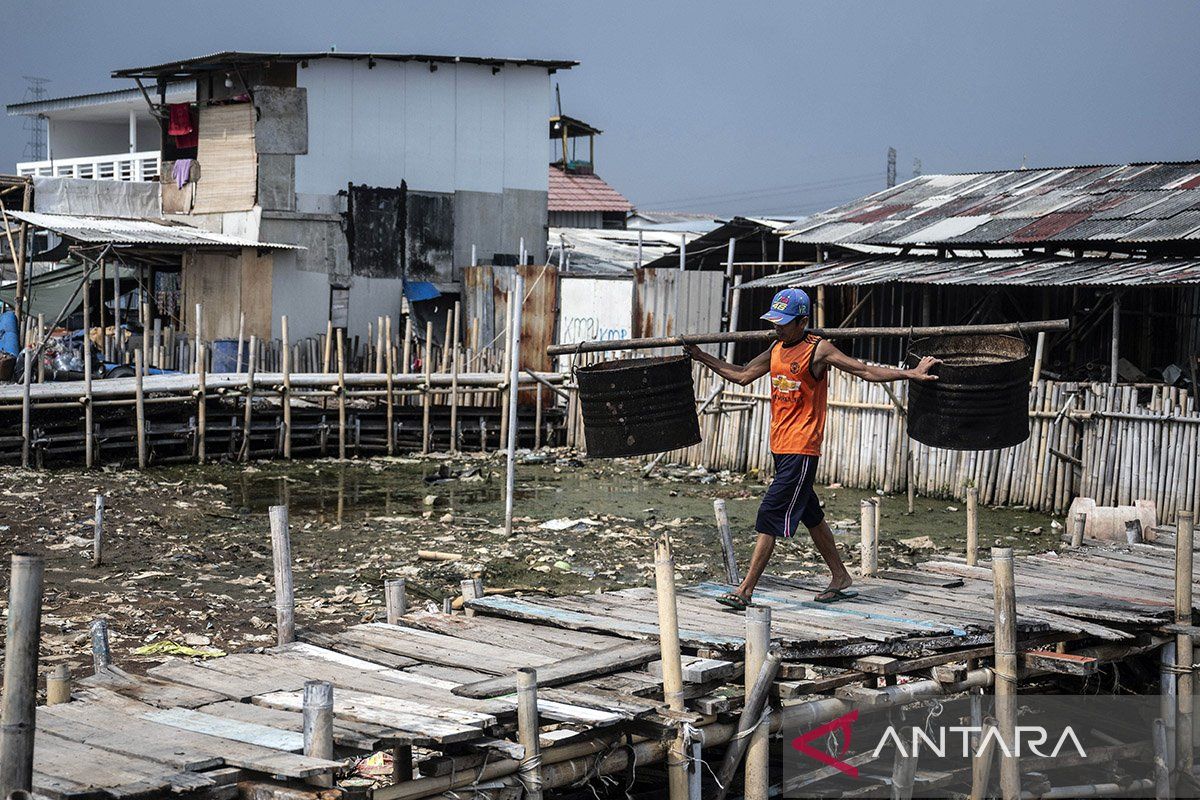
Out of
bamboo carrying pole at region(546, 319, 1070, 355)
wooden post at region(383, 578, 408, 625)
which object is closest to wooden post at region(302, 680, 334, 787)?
wooden post at region(383, 578, 408, 625)

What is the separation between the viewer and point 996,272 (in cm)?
1733

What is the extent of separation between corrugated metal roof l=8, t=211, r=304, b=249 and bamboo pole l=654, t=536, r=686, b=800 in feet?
56.0

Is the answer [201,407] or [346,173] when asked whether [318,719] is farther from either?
[346,173]

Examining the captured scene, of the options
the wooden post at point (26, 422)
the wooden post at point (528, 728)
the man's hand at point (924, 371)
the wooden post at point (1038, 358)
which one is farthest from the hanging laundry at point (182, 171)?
the wooden post at point (528, 728)

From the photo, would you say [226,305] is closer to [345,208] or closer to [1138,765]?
[345,208]

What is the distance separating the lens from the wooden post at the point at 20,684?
4609 millimetres

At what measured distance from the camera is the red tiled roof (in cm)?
3747

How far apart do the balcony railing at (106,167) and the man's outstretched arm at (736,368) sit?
944 inches

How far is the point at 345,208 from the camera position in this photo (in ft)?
85.9

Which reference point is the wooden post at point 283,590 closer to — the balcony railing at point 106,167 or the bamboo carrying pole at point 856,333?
the bamboo carrying pole at point 856,333

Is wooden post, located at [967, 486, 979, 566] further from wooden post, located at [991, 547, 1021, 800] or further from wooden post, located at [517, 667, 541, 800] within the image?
wooden post, located at [517, 667, 541, 800]

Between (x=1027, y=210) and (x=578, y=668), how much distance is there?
14114 millimetres

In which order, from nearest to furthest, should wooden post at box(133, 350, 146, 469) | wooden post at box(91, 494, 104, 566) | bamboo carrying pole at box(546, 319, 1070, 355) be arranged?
bamboo carrying pole at box(546, 319, 1070, 355), wooden post at box(91, 494, 104, 566), wooden post at box(133, 350, 146, 469)

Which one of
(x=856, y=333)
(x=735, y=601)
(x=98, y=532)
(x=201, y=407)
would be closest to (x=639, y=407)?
(x=735, y=601)
